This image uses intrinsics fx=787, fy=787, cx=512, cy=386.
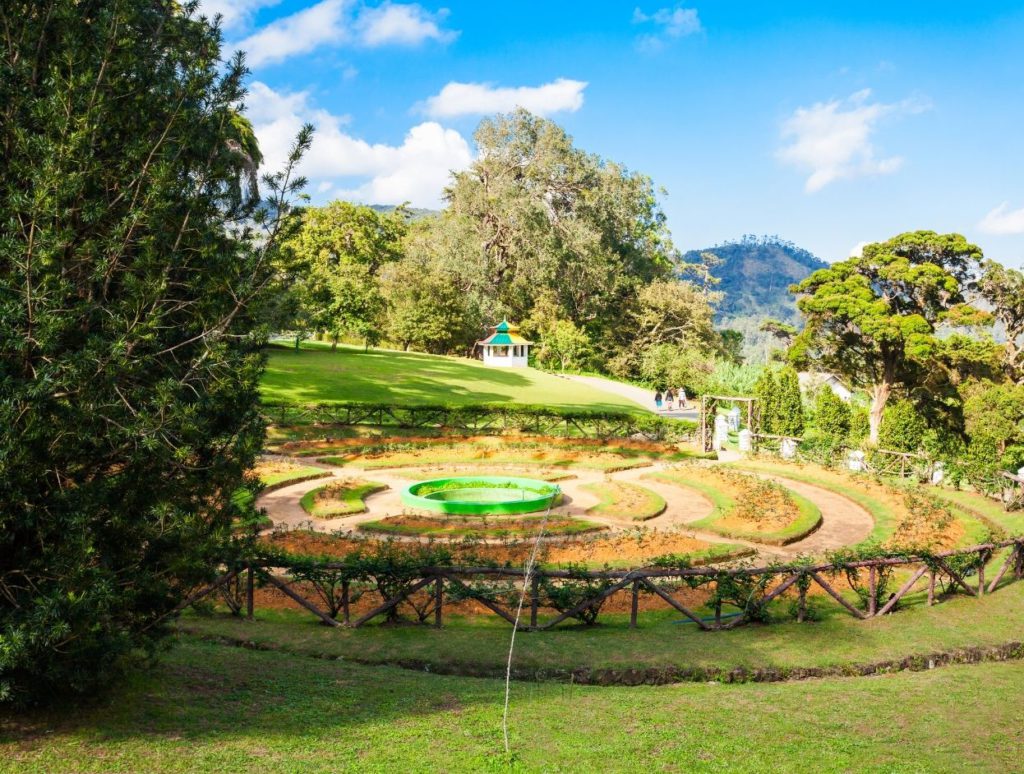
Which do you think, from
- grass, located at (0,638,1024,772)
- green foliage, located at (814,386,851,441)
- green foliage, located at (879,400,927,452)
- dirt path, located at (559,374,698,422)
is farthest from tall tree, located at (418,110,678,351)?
grass, located at (0,638,1024,772)

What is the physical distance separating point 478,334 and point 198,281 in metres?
61.3

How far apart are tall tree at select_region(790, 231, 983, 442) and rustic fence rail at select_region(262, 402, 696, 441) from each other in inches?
325

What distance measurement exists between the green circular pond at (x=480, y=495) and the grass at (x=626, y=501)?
1.34m

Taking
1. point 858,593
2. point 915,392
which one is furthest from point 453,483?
point 915,392

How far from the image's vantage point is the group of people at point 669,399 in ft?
165

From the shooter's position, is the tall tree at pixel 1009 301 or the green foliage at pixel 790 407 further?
the green foliage at pixel 790 407

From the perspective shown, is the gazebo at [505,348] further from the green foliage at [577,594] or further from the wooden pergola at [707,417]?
the green foliage at [577,594]

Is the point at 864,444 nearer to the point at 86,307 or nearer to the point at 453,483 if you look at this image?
the point at 453,483

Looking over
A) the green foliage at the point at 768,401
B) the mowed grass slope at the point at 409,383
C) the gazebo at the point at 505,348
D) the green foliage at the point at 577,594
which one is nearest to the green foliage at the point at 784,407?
the green foliage at the point at 768,401

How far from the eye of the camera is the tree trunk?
3325 cm

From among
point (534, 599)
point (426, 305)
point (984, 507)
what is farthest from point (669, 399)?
point (534, 599)

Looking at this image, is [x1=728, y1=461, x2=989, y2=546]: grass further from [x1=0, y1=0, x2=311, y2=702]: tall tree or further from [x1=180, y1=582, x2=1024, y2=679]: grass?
[x1=0, y1=0, x2=311, y2=702]: tall tree

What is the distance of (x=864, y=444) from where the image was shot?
93.5 ft

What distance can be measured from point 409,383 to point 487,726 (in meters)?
38.6
